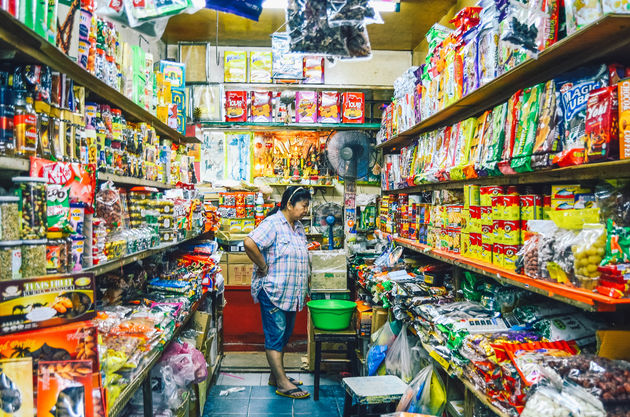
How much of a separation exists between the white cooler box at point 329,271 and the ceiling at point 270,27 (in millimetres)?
2765

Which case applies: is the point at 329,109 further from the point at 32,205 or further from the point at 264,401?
the point at 32,205

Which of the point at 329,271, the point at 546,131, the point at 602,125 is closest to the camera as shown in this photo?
the point at 602,125

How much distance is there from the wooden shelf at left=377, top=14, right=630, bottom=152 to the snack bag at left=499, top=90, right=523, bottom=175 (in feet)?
0.42

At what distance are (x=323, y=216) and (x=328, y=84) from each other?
177 cm

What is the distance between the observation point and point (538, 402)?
1568 millimetres

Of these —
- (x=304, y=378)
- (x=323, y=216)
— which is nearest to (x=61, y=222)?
(x=304, y=378)

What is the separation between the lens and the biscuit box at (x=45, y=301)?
4.70 feet

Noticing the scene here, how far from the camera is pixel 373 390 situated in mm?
3027

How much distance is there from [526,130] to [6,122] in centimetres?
208

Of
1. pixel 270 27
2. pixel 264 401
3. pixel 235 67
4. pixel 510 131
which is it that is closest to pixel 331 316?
pixel 264 401

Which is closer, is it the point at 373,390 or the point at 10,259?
the point at 10,259

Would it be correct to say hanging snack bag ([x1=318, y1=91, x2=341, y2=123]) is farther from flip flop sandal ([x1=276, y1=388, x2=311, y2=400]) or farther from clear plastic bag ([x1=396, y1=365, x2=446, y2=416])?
clear plastic bag ([x1=396, y1=365, x2=446, y2=416])

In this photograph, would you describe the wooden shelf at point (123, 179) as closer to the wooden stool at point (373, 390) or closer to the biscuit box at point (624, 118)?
the wooden stool at point (373, 390)

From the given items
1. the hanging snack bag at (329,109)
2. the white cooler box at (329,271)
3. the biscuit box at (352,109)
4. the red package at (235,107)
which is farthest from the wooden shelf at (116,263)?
the biscuit box at (352,109)
